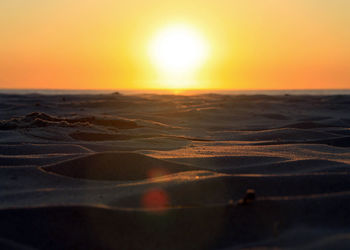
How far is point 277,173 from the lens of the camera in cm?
226

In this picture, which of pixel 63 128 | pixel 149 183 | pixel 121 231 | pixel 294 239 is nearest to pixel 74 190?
pixel 149 183

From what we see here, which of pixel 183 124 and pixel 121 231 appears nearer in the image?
pixel 121 231

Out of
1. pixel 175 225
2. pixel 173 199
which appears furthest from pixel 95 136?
pixel 175 225

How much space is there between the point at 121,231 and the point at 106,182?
25.9 inches

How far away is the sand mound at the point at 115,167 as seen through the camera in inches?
87.4

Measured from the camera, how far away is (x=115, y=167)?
2299 mm

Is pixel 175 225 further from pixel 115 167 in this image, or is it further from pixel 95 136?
pixel 95 136

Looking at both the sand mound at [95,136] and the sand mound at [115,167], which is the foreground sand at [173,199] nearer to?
the sand mound at [115,167]

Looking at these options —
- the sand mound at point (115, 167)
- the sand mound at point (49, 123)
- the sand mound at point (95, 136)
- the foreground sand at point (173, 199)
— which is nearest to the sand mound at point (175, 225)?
the foreground sand at point (173, 199)

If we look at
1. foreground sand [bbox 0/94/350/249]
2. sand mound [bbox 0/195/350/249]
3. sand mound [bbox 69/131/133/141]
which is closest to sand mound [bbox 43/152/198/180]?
foreground sand [bbox 0/94/350/249]

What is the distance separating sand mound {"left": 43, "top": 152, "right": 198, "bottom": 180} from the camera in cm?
222

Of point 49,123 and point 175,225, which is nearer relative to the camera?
point 175,225

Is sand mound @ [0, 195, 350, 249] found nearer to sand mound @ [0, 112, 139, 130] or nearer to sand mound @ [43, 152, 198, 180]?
sand mound @ [43, 152, 198, 180]

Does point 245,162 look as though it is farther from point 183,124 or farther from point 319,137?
point 183,124
